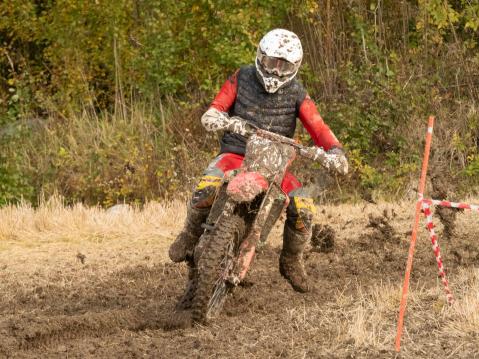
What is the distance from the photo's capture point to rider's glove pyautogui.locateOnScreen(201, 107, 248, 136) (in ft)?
26.5

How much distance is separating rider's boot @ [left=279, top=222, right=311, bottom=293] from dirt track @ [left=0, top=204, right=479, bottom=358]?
128mm

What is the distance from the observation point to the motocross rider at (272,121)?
8.48 m

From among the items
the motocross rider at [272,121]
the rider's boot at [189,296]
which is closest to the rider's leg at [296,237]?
the motocross rider at [272,121]

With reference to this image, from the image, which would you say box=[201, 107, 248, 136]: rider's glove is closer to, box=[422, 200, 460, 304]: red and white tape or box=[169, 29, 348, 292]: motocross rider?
box=[169, 29, 348, 292]: motocross rider

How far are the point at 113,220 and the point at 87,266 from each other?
2.17m

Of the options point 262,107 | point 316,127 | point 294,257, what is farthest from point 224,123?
point 294,257

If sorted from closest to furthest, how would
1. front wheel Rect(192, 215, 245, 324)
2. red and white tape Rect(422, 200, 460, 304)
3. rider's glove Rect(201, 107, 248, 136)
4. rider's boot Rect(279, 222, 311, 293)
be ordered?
1. red and white tape Rect(422, 200, 460, 304)
2. front wheel Rect(192, 215, 245, 324)
3. rider's glove Rect(201, 107, 248, 136)
4. rider's boot Rect(279, 222, 311, 293)

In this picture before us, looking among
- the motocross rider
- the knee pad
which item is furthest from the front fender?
the knee pad

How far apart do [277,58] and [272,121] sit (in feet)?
1.72

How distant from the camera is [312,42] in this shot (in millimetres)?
17891

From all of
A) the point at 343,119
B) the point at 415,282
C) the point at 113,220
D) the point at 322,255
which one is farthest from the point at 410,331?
the point at 343,119

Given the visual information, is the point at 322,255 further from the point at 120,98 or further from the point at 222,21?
the point at 120,98

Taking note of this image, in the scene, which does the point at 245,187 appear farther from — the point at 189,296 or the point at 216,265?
the point at 189,296

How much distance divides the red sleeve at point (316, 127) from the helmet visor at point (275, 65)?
372 millimetres
